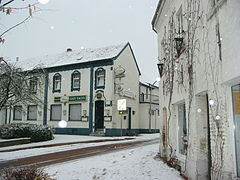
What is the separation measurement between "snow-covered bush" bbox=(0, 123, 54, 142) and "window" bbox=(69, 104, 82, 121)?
5.86 meters

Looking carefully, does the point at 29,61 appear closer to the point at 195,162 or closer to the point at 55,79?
the point at 55,79

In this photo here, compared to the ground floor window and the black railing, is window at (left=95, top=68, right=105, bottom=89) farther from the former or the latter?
the ground floor window

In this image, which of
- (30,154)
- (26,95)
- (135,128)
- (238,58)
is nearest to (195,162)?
(238,58)

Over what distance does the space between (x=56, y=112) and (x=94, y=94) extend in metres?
4.96

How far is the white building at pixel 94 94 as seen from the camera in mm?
21969

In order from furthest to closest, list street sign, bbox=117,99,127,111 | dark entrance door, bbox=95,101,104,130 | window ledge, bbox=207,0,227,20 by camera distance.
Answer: dark entrance door, bbox=95,101,104,130 < street sign, bbox=117,99,127,111 < window ledge, bbox=207,0,227,20

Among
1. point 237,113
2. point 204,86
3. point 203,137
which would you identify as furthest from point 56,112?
point 237,113

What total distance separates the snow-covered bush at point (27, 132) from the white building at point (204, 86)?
1056 cm

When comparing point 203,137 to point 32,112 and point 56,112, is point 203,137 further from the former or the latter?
point 32,112

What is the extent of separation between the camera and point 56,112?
80.0 ft

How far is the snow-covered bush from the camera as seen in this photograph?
1634cm

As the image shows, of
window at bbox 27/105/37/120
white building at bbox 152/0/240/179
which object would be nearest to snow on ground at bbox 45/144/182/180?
white building at bbox 152/0/240/179

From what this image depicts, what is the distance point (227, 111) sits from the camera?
4242 millimetres

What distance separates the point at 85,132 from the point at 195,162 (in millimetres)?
17683
